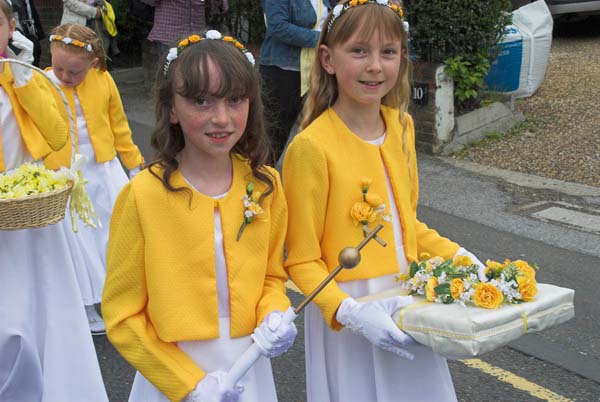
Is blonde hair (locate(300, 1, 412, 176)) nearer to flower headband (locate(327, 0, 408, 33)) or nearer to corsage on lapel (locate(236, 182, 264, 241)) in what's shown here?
flower headband (locate(327, 0, 408, 33))

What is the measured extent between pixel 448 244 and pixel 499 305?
25.9 inches

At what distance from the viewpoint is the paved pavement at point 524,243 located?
14.0 ft

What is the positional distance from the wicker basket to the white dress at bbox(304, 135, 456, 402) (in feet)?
3.62

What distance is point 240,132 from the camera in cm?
248

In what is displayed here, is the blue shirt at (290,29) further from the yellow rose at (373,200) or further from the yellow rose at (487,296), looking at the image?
the yellow rose at (487,296)

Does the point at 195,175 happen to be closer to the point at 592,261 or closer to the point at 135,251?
the point at 135,251

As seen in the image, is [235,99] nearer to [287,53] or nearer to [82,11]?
[287,53]

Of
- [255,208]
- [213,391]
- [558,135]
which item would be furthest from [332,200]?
[558,135]

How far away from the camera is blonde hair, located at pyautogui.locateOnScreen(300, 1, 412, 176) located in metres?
2.81

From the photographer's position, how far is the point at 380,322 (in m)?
2.43

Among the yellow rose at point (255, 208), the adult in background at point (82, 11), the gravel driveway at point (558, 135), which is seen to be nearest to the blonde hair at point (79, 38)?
the yellow rose at point (255, 208)

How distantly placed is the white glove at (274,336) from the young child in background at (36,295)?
1605 millimetres

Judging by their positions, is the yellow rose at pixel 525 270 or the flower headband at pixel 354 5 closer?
the yellow rose at pixel 525 270

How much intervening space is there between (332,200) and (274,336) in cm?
70
